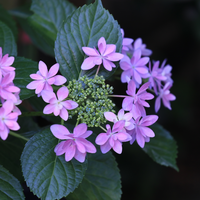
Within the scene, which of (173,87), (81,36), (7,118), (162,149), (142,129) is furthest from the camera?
(173,87)

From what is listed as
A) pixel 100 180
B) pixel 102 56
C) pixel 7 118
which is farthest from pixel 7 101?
pixel 100 180

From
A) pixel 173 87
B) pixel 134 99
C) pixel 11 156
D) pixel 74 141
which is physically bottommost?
pixel 173 87

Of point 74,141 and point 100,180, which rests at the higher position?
point 74,141

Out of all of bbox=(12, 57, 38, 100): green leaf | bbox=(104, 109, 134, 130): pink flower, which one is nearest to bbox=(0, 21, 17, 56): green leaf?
bbox=(12, 57, 38, 100): green leaf

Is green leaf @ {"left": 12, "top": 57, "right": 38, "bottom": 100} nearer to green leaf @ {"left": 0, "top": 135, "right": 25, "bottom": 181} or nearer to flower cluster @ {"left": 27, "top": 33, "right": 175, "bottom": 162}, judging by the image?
flower cluster @ {"left": 27, "top": 33, "right": 175, "bottom": 162}

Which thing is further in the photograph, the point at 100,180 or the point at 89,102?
the point at 100,180

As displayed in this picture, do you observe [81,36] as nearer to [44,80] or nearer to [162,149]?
[44,80]

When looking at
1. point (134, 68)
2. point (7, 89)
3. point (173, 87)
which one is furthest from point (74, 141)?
point (173, 87)

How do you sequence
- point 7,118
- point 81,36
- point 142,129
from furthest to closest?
point 81,36
point 142,129
point 7,118
